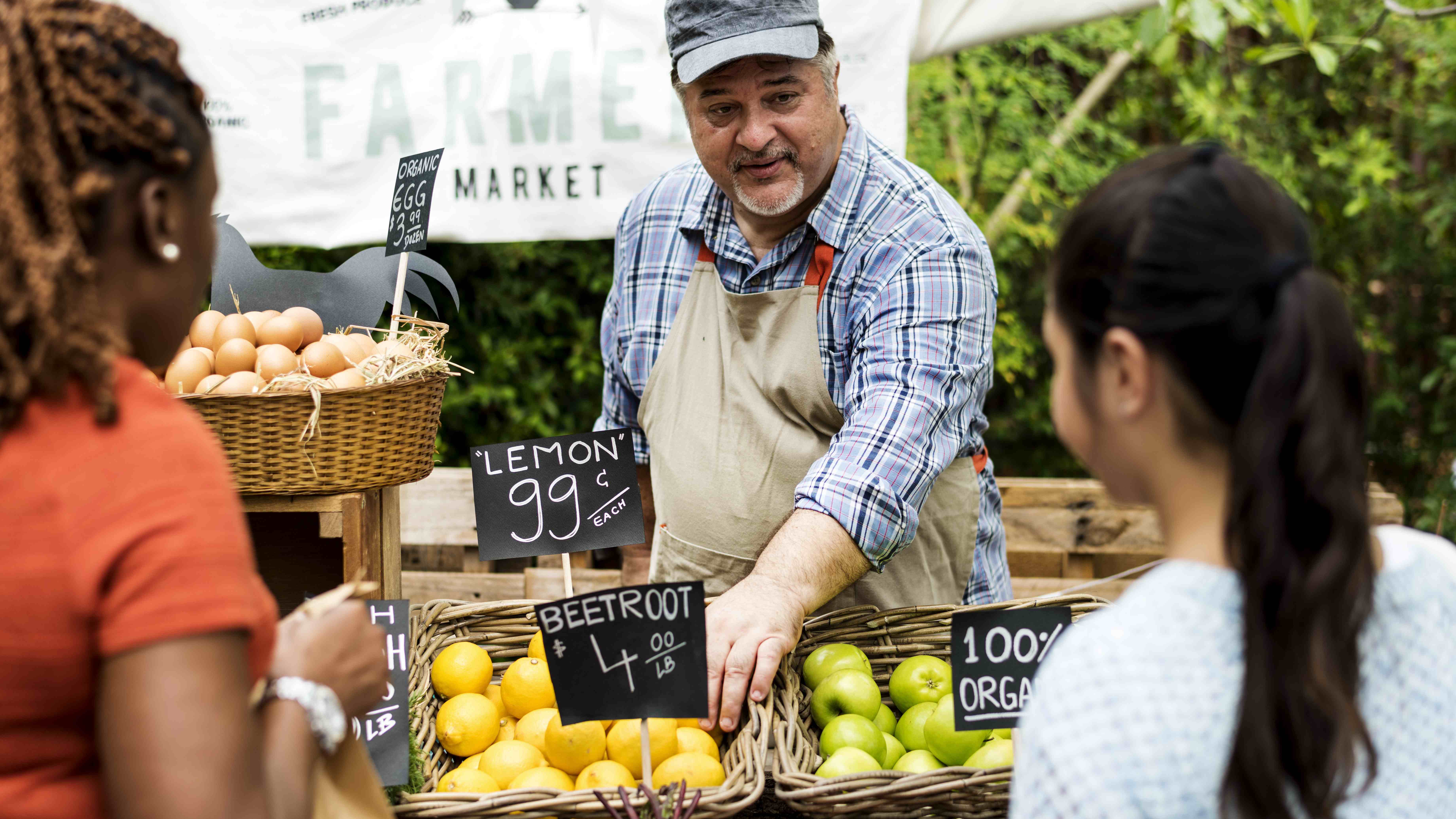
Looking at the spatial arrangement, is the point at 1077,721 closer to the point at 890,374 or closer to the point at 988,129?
the point at 890,374

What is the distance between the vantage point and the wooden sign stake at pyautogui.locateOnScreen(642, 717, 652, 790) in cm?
146

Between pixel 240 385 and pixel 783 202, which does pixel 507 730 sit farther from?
pixel 783 202

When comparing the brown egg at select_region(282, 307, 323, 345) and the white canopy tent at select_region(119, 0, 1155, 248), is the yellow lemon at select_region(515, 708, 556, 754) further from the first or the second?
the white canopy tent at select_region(119, 0, 1155, 248)

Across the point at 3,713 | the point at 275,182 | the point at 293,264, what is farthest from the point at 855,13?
the point at 3,713

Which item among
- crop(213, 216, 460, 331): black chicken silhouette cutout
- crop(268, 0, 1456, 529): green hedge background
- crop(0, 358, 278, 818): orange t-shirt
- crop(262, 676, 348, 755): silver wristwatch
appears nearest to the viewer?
crop(0, 358, 278, 818): orange t-shirt

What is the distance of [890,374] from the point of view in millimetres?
1953

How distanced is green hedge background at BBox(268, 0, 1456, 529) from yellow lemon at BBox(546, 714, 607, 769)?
244 centimetres

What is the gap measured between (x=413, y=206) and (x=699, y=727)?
3.46 feet

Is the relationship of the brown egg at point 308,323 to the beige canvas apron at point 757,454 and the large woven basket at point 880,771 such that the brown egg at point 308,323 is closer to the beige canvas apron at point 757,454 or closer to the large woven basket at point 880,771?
the beige canvas apron at point 757,454

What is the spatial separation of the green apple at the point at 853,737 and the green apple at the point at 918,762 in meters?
0.03

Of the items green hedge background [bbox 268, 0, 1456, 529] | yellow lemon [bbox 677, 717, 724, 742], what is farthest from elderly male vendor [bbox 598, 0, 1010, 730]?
green hedge background [bbox 268, 0, 1456, 529]

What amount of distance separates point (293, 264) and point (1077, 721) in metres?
3.56

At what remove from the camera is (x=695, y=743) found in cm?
161

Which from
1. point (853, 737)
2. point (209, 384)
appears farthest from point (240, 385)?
point (853, 737)
